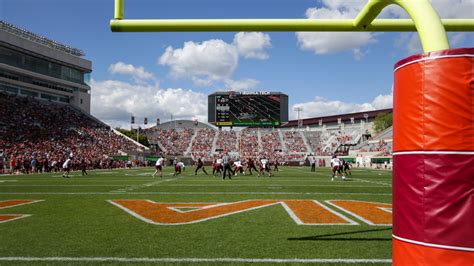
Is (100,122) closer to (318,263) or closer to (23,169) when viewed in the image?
(23,169)

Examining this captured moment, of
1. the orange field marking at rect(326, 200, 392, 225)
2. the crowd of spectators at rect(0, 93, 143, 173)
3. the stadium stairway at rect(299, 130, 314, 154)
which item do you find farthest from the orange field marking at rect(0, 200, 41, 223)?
the stadium stairway at rect(299, 130, 314, 154)

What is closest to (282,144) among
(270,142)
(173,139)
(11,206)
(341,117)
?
(270,142)

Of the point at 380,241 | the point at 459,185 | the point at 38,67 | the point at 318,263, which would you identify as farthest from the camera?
the point at 38,67

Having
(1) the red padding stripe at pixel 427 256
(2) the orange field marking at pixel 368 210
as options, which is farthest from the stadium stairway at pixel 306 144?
(1) the red padding stripe at pixel 427 256

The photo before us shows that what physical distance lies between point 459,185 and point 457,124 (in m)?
0.40

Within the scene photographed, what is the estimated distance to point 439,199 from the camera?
2746mm

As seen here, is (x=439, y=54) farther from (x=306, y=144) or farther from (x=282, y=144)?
(x=306, y=144)

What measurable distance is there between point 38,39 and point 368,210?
57.1m

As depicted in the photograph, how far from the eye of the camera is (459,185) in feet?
8.85

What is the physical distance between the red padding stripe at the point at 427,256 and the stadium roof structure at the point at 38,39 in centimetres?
5687

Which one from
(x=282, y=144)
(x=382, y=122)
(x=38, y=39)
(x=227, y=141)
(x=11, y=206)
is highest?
(x=38, y=39)

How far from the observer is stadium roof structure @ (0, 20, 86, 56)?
51.0 metres

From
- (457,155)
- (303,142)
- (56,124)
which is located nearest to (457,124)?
(457,155)

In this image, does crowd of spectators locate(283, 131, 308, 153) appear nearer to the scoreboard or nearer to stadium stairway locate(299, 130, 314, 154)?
stadium stairway locate(299, 130, 314, 154)
